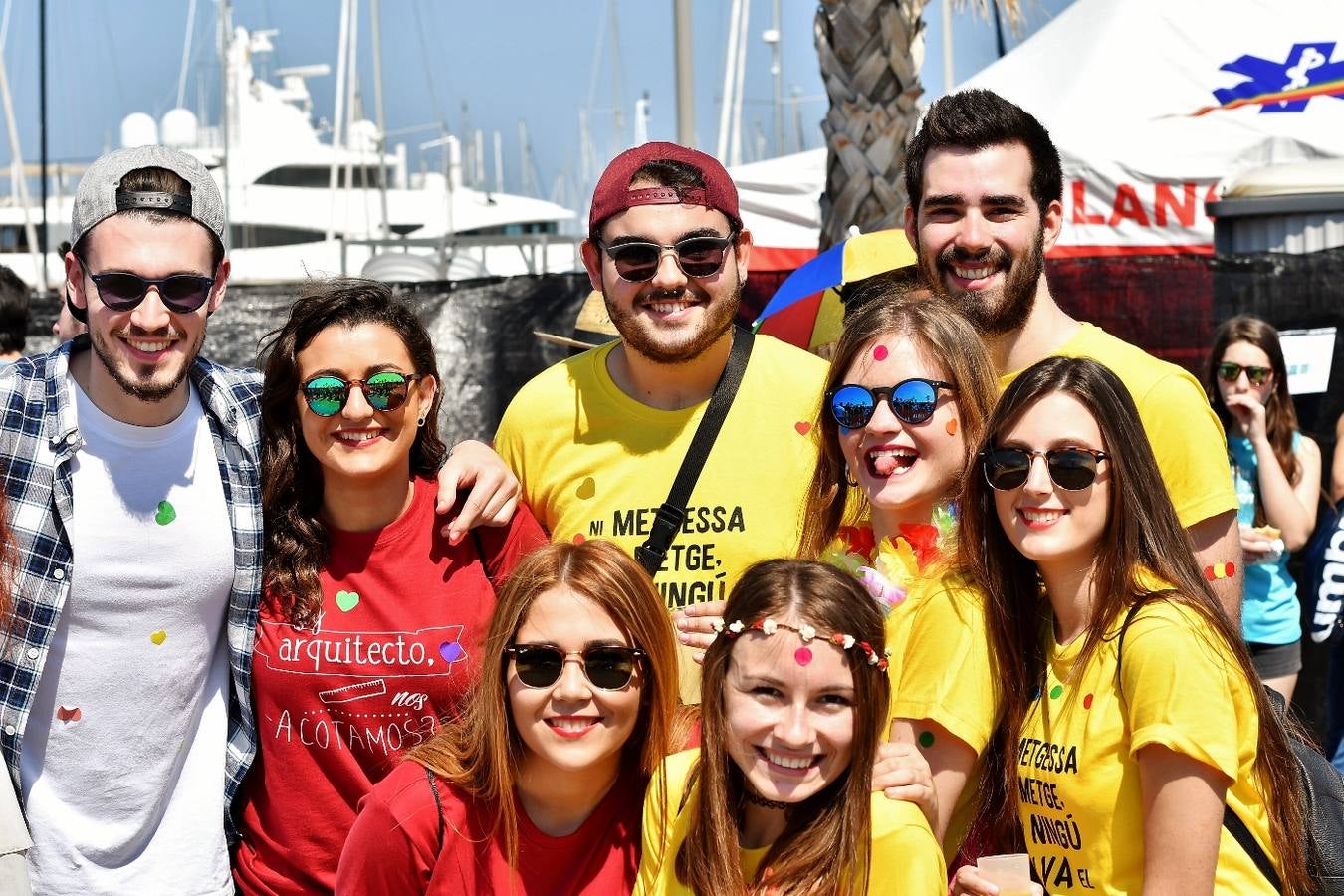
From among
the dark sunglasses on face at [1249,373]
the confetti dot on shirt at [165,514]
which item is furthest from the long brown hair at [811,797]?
the dark sunglasses on face at [1249,373]

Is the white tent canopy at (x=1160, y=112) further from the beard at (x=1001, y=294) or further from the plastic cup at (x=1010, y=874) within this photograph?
the plastic cup at (x=1010, y=874)

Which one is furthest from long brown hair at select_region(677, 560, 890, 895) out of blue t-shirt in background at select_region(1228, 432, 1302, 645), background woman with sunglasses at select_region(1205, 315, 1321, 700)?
background woman with sunglasses at select_region(1205, 315, 1321, 700)

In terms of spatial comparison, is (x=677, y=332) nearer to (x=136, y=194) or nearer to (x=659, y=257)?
(x=659, y=257)

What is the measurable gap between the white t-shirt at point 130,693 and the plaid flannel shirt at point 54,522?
0.13 ft

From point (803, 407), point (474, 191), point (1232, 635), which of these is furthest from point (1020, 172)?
point (474, 191)

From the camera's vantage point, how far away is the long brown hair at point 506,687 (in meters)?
2.83

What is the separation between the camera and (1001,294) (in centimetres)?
348

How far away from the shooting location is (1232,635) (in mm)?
2639

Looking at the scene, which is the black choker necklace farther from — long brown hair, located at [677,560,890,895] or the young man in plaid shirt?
the young man in plaid shirt

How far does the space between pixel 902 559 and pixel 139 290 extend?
5.79ft

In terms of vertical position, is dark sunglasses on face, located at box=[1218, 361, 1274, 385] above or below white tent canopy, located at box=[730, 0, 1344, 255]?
below

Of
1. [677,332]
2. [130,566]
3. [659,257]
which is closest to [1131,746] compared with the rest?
[677,332]

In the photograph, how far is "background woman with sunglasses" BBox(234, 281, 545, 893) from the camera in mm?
3146

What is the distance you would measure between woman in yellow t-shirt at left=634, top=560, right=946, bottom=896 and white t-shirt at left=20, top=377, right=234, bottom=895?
1166mm
